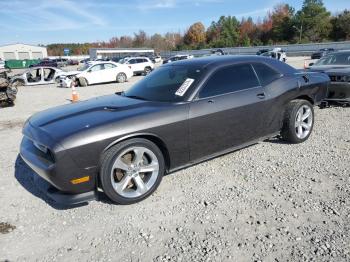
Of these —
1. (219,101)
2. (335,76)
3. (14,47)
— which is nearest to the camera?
(219,101)

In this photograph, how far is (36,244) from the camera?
10.0 ft

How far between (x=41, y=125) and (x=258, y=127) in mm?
3031

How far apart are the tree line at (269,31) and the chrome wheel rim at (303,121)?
74.1 meters

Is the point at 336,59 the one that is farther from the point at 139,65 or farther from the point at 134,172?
the point at 139,65

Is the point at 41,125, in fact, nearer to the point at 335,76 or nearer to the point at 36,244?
the point at 36,244

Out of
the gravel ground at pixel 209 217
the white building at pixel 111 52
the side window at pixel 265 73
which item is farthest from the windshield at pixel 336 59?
the white building at pixel 111 52

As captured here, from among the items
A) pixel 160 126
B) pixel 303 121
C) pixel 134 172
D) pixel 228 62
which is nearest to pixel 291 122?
pixel 303 121

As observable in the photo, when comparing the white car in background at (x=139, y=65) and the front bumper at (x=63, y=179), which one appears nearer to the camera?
the front bumper at (x=63, y=179)

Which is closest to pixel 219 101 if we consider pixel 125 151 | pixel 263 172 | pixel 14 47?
pixel 263 172

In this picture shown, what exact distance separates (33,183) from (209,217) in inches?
100

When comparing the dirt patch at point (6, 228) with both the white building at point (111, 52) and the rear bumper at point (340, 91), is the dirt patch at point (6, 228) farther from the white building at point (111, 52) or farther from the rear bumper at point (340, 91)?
the white building at point (111, 52)

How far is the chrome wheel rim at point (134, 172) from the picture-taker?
3586 mm

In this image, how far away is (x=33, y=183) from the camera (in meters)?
4.36

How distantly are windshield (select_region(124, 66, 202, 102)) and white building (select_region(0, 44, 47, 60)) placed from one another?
96019 mm
